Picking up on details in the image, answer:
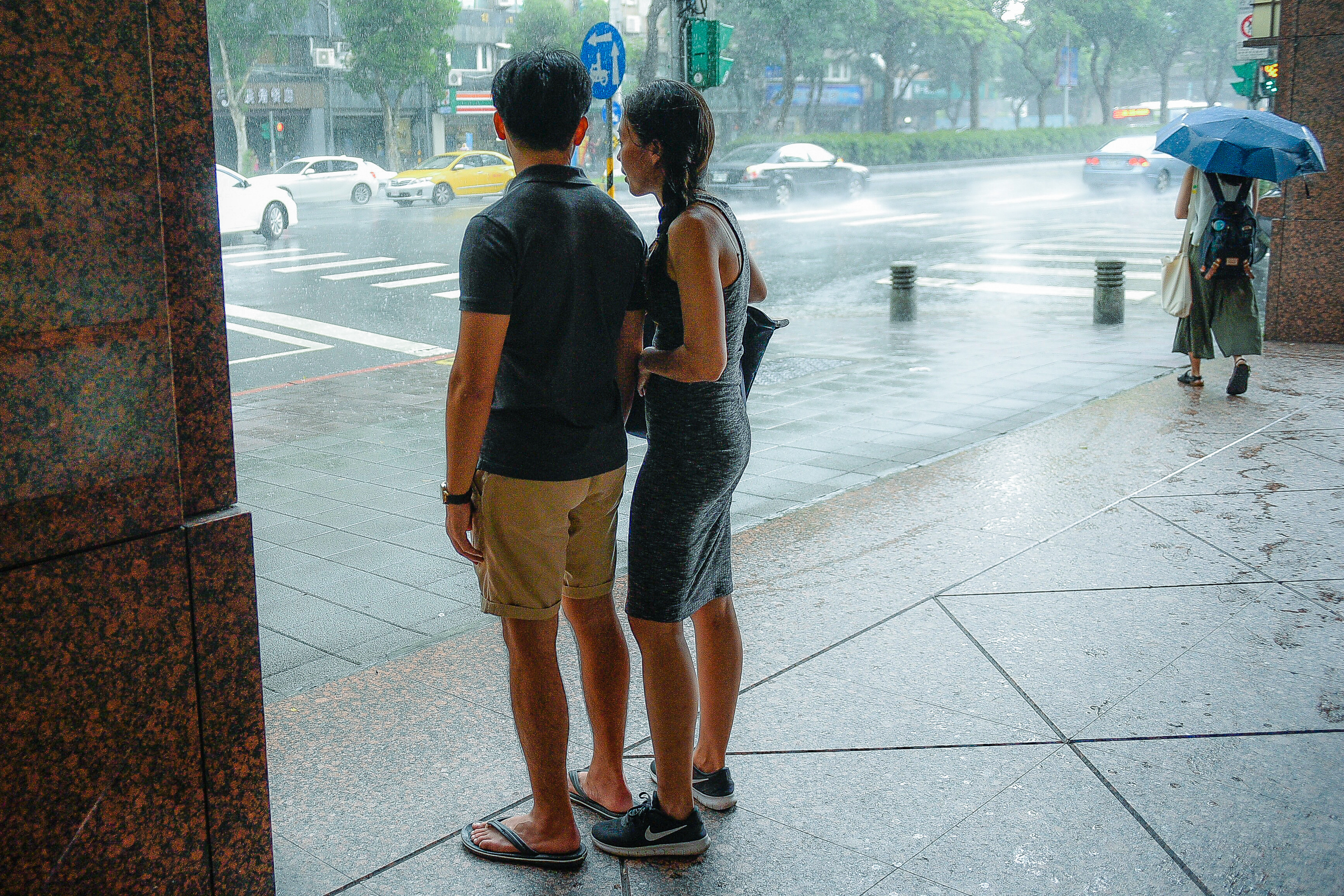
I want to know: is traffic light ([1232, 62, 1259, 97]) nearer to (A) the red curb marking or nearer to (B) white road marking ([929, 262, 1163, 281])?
(B) white road marking ([929, 262, 1163, 281])

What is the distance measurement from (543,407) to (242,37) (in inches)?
1220

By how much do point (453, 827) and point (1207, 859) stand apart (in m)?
1.87

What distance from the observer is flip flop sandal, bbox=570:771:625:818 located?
3221mm

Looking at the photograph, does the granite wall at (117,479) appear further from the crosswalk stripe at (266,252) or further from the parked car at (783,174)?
the parked car at (783,174)

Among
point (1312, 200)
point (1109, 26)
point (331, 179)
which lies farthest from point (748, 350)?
point (1109, 26)

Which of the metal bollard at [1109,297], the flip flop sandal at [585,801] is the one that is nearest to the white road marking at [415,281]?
the metal bollard at [1109,297]

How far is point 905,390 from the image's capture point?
9.71m

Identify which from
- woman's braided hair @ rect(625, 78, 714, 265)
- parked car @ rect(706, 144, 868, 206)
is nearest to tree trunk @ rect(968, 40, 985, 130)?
parked car @ rect(706, 144, 868, 206)

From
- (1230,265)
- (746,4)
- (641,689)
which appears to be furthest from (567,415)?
(746,4)

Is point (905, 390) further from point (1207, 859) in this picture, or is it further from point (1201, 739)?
point (1207, 859)

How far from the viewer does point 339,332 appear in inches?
533

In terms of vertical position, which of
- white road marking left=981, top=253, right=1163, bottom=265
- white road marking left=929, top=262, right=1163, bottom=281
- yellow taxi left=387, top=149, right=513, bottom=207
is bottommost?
white road marking left=929, top=262, right=1163, bottom=281

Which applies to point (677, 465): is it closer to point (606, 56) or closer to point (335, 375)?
point (335, 375)

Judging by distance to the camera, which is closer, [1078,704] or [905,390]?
[1078,704]
